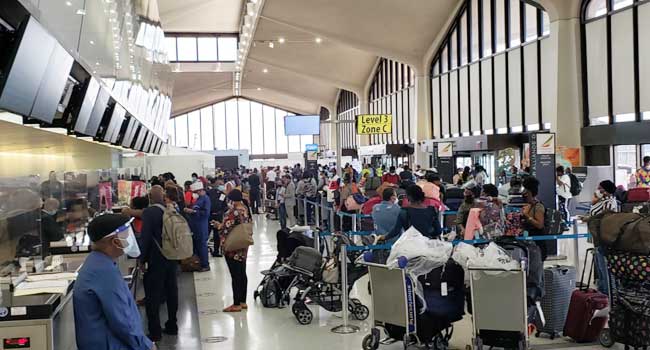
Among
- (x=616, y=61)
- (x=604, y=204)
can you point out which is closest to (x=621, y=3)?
(x=616, y=61)

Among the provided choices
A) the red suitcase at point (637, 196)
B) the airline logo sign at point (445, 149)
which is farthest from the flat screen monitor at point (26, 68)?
the airline logo sign at point (445, 149)

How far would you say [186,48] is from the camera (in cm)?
3900

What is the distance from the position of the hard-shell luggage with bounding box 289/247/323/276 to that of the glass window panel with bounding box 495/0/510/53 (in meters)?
14.1

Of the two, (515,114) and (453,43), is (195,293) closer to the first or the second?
(515,114)

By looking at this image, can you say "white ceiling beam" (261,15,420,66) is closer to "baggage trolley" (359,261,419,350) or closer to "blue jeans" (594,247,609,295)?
"blue jeans" (594,247,609,295)

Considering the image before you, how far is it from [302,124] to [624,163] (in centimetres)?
1373

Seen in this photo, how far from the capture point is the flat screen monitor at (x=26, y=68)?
11.7 ft

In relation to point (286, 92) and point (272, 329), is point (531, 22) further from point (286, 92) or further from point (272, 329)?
point (286, 92)

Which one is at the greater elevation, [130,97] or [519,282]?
[130,97]

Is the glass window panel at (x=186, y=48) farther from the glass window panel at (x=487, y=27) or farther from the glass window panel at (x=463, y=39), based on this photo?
the glass window panel at (x=487, y=27)

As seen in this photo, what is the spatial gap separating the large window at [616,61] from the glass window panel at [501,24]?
4.31 m

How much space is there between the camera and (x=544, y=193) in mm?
12234

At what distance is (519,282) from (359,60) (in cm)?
2756

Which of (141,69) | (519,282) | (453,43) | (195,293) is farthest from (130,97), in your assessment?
(453,43)
